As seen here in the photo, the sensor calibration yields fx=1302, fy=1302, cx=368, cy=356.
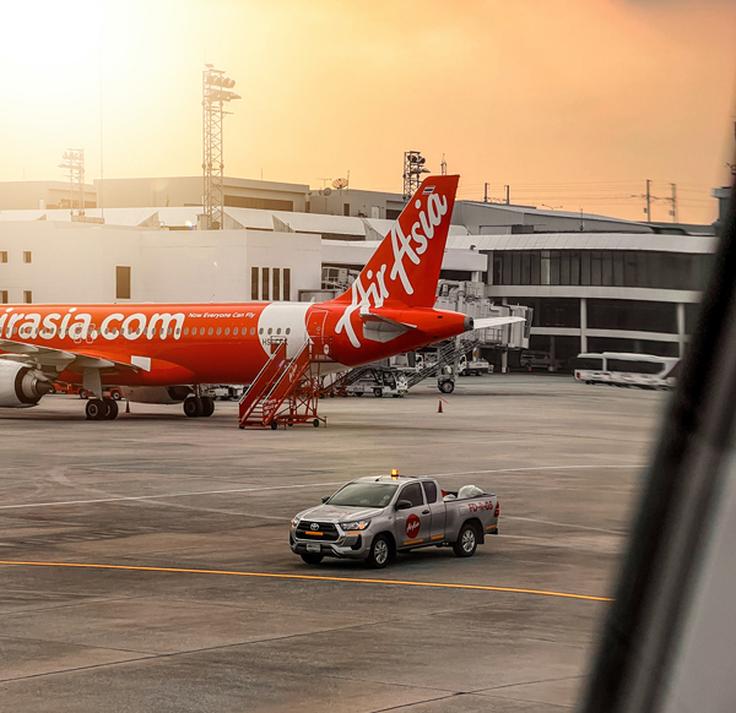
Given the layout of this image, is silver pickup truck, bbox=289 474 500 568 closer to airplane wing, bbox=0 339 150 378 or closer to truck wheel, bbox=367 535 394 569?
truck wheel, bbox=367 535 394 569

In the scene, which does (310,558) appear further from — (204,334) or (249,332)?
(204,334)

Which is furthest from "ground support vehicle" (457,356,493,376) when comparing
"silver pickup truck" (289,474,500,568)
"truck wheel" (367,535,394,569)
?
"truck wheel" (367,535,394,569)

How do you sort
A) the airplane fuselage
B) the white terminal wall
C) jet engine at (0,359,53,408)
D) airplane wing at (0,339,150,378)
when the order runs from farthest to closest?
the white terminal wall, airplane wing at (0,339,150,378), jet engine at (0,359,53,408), the airplane fuselage

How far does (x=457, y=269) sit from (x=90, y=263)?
1870 inches

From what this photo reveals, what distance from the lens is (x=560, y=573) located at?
84.4 ft

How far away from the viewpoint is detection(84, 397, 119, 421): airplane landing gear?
237ft

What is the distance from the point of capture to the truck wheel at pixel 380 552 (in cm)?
2761

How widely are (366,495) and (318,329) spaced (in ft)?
125

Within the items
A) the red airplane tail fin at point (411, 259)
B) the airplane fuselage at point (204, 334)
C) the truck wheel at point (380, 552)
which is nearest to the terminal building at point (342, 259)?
the red airplane tail fin at point (411, 259)

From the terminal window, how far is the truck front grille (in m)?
82.0

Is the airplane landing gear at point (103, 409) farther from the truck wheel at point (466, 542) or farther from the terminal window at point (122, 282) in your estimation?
the truck wheel at point (466, 542)

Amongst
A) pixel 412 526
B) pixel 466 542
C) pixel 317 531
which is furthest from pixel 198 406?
pixel 317 531

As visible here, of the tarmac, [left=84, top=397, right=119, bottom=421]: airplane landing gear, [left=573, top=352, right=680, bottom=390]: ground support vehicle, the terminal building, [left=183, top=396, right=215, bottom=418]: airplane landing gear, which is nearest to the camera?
[left=573, top=352, right=680, bottom=390]: ground support vehicle

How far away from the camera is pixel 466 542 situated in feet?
96.4
